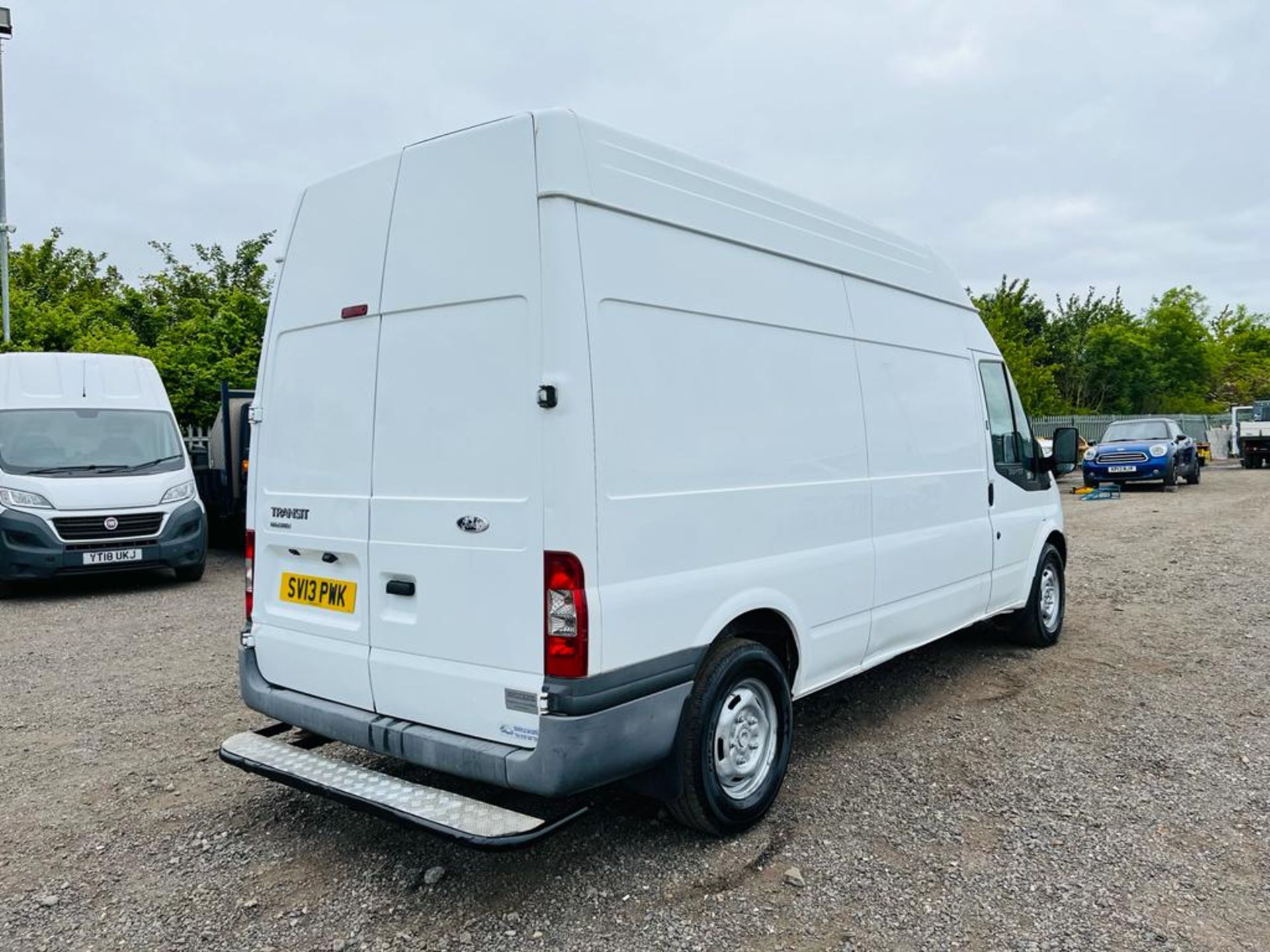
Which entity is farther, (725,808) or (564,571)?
(725,808)

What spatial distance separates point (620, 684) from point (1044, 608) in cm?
461

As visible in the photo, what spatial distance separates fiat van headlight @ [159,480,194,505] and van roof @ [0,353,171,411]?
1.06 m

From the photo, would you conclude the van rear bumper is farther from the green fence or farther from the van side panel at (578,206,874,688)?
the green fence

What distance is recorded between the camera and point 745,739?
12.4ft

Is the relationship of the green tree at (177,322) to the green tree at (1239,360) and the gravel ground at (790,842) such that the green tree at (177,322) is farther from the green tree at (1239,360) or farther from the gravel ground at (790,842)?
the green tree at (1239,360)

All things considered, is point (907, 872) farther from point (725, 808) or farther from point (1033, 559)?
point (1033, 559)

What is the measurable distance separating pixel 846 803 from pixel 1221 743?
221 centimetres

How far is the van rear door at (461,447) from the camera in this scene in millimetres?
3102

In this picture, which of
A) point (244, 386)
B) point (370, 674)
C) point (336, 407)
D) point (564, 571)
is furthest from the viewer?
point (244, 386)

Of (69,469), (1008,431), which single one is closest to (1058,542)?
(1008,431)

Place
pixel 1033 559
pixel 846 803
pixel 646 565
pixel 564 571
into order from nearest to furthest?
pixel 564 571
pixel 646 565
pixel 846 803
pixel 1033 559

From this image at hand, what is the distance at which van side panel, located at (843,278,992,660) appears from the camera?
15.1 ft

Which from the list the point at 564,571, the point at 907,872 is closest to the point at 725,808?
the point at 907,872

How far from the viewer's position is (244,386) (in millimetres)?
15305
